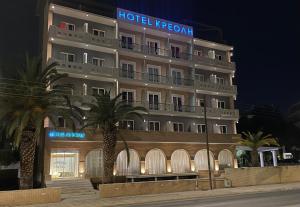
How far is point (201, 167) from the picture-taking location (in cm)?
4253

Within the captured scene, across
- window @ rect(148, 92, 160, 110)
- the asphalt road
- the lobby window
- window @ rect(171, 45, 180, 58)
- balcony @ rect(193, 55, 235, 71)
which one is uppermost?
window @ rect(171, 45, 180, 58)

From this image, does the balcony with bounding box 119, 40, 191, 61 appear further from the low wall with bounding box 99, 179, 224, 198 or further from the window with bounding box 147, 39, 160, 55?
the low wall with bounding box 99, 179, 224, 198

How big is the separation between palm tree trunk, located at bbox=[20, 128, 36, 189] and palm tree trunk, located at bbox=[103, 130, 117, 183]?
750 centimetres

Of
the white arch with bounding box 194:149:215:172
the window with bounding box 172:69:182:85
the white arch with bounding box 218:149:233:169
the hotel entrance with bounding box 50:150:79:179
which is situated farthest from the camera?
the window with bounding box 172:69:182:85

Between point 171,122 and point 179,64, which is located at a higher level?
point 179,64

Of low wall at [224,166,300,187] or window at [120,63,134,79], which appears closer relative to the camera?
low wall at [224,166,300,187]

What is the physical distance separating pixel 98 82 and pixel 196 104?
14.0 m

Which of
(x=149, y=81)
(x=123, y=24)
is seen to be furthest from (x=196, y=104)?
(x=123, y=24)

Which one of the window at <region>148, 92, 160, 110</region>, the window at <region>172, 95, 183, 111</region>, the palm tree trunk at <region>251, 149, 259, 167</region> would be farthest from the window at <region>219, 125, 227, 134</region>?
the window at <region>148, 92, 160, 110</region>

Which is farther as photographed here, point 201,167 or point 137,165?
point 201,167

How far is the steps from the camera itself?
28344mm

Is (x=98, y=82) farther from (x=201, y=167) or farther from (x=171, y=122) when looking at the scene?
(x=201, y=167)

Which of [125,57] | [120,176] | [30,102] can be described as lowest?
[120,176]

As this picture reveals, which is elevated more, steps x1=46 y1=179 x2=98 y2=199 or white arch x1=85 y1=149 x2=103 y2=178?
white arch x1=85 y1=149 x2=103 y2=178
